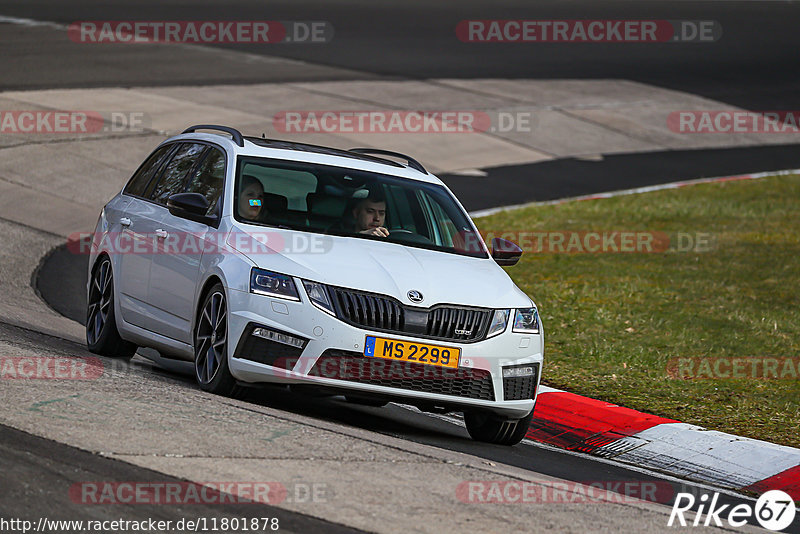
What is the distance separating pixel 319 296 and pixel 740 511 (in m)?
2.67

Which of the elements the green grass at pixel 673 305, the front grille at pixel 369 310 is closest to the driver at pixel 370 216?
the front grille at pixel 369 310

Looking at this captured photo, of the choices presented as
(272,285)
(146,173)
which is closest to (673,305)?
(146,173)

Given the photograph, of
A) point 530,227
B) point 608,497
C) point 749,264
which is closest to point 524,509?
point 608,497

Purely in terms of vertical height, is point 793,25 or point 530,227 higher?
point 793,25

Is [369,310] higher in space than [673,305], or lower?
higher

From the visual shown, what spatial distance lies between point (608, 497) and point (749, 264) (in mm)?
9667

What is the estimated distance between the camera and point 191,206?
8648 mm

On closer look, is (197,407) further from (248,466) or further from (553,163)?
(553,163)

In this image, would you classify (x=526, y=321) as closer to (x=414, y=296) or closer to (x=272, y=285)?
(x=414, y=296)

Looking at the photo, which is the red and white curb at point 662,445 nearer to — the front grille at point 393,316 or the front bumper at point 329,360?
the front bumper at point 329,360

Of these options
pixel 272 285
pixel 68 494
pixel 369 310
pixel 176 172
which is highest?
pixel 176 172

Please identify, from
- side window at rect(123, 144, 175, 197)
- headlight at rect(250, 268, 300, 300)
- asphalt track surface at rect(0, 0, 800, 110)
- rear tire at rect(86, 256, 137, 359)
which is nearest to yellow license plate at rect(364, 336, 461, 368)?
Result: headlight at rect(250, 268, 300, 300)

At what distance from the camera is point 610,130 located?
88.1 ft

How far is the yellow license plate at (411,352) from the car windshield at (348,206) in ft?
3.66
